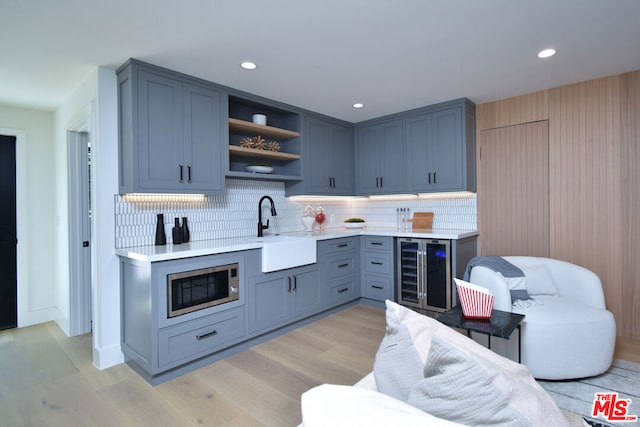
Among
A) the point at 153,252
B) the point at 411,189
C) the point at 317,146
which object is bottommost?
the point at 153,252

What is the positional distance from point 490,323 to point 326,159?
9.29 ft

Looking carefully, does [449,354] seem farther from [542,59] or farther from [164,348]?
[542,59]

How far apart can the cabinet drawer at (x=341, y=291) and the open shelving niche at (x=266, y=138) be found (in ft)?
4.34

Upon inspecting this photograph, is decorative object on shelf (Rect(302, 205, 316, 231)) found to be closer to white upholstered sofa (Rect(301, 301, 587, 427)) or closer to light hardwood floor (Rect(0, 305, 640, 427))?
light hardwood floor (Rect(0, 305, 640, 427))

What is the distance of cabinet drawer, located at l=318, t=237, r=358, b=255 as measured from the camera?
12.0 feet

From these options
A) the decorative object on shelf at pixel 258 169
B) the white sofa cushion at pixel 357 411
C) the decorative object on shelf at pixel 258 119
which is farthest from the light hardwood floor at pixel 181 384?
the decorative object on shelf at pixel 258 119

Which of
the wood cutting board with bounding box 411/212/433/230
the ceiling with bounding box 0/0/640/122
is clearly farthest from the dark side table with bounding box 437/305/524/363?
the wood cutting board with bounding box 411/212/433/230

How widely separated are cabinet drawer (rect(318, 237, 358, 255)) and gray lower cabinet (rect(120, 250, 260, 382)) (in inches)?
38.7

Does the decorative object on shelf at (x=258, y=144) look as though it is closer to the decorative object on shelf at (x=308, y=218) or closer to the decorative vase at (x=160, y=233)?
the decorative object on shelf at (x=308, y=218)

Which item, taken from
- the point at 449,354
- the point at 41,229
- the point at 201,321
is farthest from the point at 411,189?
the point at 41,229

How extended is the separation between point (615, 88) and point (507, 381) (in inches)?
143

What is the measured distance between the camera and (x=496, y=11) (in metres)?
2.00

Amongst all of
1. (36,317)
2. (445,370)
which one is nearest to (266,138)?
(36,317)

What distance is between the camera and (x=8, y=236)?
3549 millimetres
